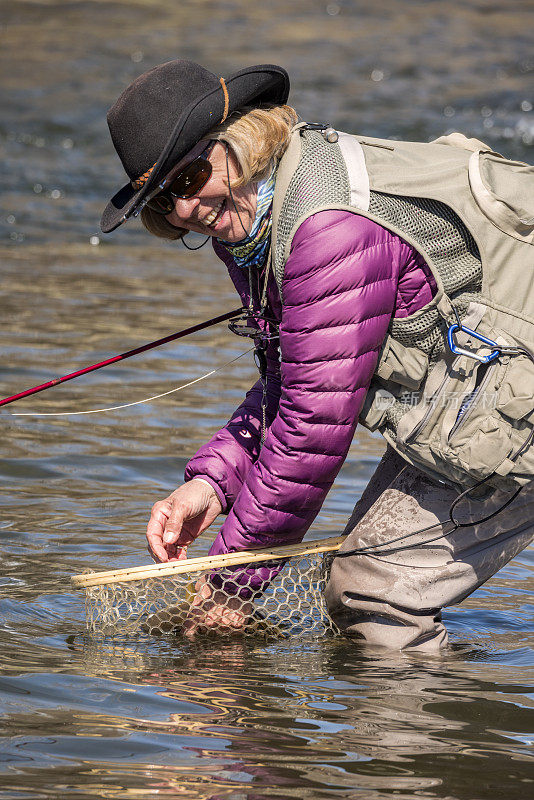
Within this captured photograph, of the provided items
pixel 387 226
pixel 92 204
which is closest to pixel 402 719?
pixel 387 226

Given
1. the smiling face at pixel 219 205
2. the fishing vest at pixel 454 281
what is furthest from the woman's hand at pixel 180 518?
the smiling face at pixel 219 205

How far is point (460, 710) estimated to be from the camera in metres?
3.64

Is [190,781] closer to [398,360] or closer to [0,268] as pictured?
[398,360]

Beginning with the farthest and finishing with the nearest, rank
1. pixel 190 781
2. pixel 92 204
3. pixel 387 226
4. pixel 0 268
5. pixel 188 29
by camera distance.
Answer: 1. pixel 188 29
2. pixel 92 204
3. pixel 0 268
4. pixel 387 226
5. pixel 190 781

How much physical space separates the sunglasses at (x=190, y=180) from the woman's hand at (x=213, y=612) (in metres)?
1.16

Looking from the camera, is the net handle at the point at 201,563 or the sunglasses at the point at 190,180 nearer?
the sunglasses at the point at 190,180

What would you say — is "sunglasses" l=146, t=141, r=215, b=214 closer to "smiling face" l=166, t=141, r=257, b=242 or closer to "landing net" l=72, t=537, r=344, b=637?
"smiling face" l=166, t=141, r=257, b=242

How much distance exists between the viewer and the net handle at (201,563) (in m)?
3.77

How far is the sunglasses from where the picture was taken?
3.41 meters

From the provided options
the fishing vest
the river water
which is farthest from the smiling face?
the river water

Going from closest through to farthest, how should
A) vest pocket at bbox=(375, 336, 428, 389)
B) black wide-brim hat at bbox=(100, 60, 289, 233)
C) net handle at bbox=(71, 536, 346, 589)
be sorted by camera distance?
black wide-brim hat at bbox=(100, 60, 289, 233) < vest pocket at bbox=(375, 336, 428, 389) < net handle at bbox=(71, 536, 346, 589)

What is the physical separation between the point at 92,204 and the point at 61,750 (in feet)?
34.6

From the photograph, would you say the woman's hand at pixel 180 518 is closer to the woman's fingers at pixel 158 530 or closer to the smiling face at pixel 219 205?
the woman's fingers at pixel 158 530

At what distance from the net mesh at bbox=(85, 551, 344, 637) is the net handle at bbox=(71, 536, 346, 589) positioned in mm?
50
